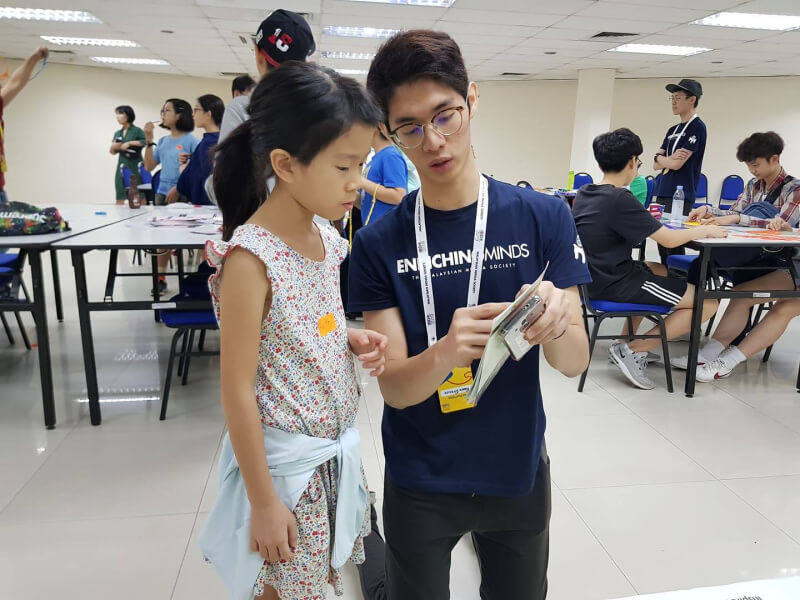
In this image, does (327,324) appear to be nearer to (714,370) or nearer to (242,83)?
(242,83)

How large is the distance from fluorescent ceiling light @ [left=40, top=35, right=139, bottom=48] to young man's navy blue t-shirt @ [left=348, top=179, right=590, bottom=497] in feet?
29.7

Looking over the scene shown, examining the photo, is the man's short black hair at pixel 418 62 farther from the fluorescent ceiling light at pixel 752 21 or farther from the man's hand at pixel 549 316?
the fluorescent ceiling light at pixel 752 21

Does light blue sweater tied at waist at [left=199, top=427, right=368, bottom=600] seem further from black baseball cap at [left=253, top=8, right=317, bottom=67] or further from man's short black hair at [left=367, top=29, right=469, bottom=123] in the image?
black baseball cap at [left=253, top=8, right=317, bottom=67]

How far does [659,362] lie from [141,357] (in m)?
3.27

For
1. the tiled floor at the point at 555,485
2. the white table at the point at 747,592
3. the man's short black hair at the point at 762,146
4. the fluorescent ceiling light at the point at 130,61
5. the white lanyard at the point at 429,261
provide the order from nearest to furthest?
the white table at the point at 747,592 < the white lanyard at the point at 429,261 < the tiled floor at the point at 555,485 < the man's short black hair at the point at 762,146 < the fluorescent ceiling light at the point at 130,61

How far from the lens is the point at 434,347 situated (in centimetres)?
87

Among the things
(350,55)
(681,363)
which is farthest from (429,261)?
(350,55)

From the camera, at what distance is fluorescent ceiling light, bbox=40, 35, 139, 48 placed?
8.32 meters

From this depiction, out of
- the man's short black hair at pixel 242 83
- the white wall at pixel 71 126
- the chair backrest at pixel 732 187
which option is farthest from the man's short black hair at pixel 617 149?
the white wall at pixel 71 126

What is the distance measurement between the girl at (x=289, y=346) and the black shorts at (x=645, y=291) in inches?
92.7

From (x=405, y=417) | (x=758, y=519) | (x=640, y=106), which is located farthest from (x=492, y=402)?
(x=640, y=106)

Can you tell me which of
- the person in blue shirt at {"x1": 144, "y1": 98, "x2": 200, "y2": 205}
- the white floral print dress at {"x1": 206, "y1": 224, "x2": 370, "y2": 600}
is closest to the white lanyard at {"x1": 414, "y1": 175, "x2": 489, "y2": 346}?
the white floral print dress at {"x1": 206, "y1": 224, "x2": 370, "y2": 600}

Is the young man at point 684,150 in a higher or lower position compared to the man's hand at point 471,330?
higher

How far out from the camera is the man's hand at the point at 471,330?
0.82 meters
